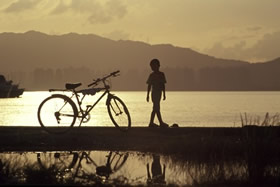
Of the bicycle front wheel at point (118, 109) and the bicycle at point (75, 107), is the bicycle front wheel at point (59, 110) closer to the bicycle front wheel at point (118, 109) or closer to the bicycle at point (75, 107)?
the bicycle at point (75, 107)

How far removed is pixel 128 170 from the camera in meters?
11.3

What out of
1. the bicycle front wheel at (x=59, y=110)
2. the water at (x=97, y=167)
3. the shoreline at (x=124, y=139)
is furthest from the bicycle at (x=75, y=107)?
the water at (x=97, y=167)

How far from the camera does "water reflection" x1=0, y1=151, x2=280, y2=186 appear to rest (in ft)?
29.9

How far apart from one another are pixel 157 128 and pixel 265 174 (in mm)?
6502

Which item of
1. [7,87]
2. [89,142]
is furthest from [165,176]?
[7,87]

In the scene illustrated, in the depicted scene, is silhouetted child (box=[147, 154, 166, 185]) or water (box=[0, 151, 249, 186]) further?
silhouetted child (box=[147, 154, 166, 185])

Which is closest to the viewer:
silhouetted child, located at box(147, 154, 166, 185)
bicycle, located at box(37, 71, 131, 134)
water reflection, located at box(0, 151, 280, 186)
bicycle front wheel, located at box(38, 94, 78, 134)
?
water reflection, located at box(0, 151, 280, 186)

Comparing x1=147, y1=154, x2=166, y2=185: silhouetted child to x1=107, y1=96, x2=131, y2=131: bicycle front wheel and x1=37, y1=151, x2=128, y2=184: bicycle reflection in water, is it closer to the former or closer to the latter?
x1=37, y1=151, x2=128, y2=184: bicycle reflection in water

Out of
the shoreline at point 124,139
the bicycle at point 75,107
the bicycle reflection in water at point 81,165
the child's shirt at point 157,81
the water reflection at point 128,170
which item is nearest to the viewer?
the water reflection at point 128,170

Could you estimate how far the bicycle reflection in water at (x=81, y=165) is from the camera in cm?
958

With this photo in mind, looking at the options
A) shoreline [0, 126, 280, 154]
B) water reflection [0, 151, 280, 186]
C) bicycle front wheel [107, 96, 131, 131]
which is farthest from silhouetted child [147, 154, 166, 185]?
bicycle front wheel [107, 96, 131, 131]

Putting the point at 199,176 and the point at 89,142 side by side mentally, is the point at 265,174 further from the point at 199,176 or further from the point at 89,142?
the point at 89,142

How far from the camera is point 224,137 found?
16.0 meters

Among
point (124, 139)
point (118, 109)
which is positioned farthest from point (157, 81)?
point (124, 139)
